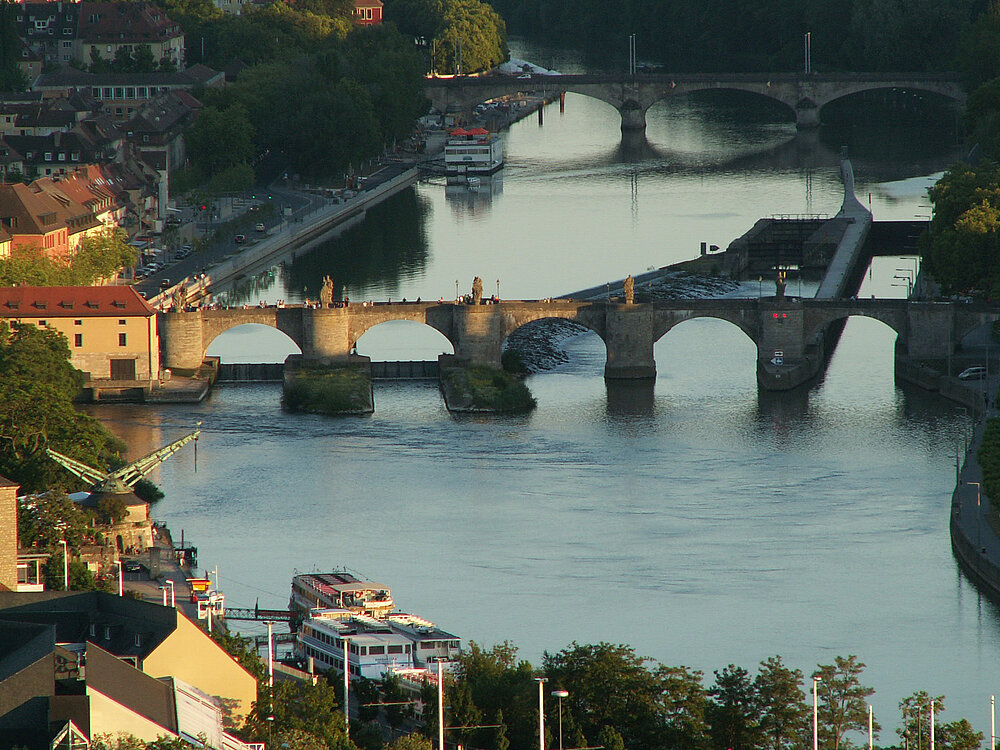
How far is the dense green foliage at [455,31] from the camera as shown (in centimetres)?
17338

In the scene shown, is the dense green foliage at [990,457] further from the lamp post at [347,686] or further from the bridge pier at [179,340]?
the bridge pier at [179,340]

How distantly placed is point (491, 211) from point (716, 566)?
217ft

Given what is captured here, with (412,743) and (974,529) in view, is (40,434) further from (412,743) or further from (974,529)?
(412,743)

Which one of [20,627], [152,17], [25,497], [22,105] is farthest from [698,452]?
[152,17]

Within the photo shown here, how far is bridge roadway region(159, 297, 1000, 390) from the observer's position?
282ft

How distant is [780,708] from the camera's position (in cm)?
4647

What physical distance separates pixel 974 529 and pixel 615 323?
25032mm

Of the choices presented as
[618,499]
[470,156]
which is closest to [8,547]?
[618,499]

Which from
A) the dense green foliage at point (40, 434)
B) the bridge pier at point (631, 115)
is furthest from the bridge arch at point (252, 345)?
the bridge pier at point (631, 115)

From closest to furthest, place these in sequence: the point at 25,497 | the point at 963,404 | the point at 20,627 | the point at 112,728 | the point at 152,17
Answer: the point at 112,728 < the point at 20,627 < the point at 25,497 < the point at 963,404 < the point at 152,17

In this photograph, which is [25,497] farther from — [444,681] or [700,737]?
[700,737]

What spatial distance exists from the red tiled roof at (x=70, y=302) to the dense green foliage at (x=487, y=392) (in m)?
11.0

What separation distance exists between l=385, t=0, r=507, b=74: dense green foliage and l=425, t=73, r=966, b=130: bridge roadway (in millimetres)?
12823

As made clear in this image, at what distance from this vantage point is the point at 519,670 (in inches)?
1912
